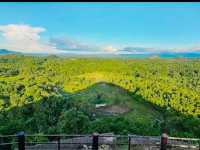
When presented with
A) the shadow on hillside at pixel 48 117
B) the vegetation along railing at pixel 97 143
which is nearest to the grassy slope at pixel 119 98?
the shadow on hillside at pixel 48 117

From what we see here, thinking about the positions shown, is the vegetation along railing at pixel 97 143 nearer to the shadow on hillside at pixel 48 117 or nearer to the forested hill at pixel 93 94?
the forested hill at pixel 93 94

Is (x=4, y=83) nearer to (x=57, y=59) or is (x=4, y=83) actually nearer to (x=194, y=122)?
(x=57, y=59)

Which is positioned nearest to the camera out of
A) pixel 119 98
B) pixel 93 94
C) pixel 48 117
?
pixel 48 117

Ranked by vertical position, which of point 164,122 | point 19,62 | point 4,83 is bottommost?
point 164,122

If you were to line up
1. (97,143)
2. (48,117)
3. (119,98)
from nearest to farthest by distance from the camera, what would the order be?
(97,143), (48,117), (119,98)

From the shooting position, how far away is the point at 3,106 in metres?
30.9

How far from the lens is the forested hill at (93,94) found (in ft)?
73.2

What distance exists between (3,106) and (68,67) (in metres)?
18.4

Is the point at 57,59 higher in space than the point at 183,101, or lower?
higher

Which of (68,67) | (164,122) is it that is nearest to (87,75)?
(68,67)

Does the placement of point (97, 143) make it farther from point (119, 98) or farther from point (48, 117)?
point (119, 98)

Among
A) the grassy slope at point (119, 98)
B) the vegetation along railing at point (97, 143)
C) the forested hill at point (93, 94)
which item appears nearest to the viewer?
the vegetation along railing at point (97, 143)

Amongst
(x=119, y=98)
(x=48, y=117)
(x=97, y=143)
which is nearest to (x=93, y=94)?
(x=119, y=98)

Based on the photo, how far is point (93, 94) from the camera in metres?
34.9
